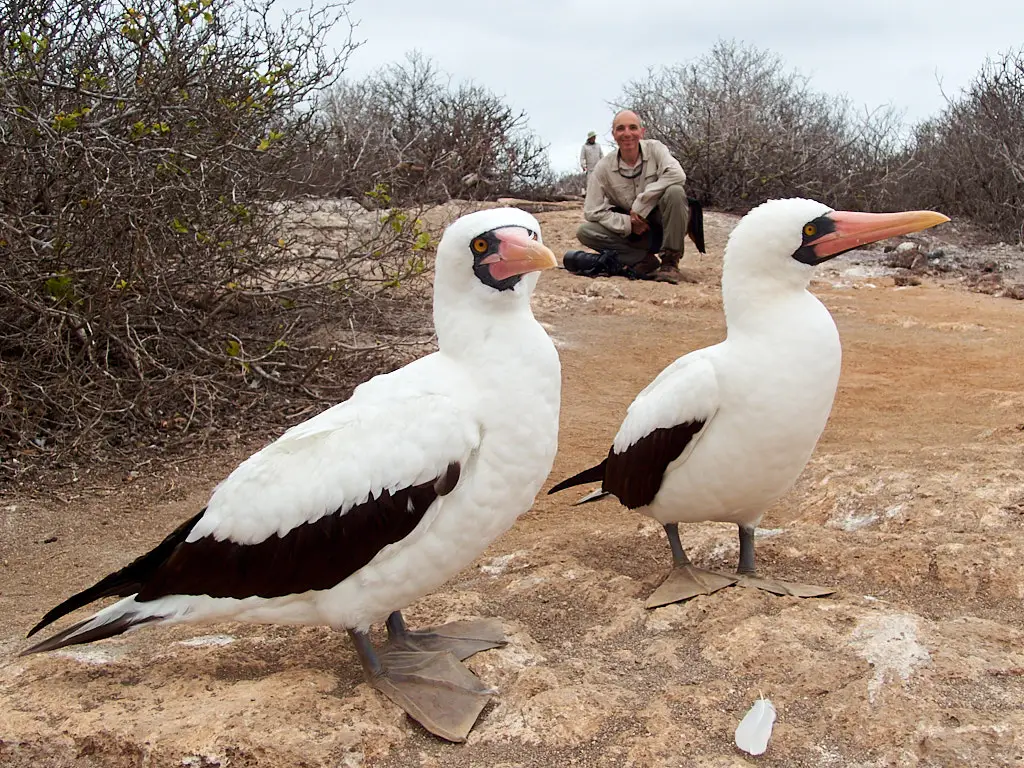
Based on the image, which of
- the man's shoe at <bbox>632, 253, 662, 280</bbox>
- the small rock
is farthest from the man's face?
the small rock

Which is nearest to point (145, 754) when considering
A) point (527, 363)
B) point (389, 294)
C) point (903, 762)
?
point (527, 363)

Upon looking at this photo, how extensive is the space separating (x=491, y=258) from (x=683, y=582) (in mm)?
1152

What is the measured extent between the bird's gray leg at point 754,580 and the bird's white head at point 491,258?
1.11m

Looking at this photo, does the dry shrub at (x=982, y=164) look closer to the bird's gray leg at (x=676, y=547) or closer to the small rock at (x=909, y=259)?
the small rock at (x=909, y=259)

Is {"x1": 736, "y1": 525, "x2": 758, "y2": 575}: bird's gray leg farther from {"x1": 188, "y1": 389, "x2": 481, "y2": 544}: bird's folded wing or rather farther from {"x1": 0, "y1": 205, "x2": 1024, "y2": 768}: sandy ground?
{"x1": 188, "y1": 389, "x2": 481, "y2": 544}: bird's folded wing

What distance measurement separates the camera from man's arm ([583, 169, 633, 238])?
27.9 feet

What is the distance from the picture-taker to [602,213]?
28.2 feet

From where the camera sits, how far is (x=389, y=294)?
20.1 feet

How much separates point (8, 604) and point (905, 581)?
2.84 meters

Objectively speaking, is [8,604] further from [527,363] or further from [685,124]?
[685,124]

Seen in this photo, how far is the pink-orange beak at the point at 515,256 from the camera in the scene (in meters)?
2.19

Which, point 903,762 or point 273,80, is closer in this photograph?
point 903,762

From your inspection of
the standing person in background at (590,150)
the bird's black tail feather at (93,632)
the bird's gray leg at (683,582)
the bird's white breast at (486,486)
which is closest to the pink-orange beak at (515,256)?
the bird's white breast at (486,486)

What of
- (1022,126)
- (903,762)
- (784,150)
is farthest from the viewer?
(784,150)
